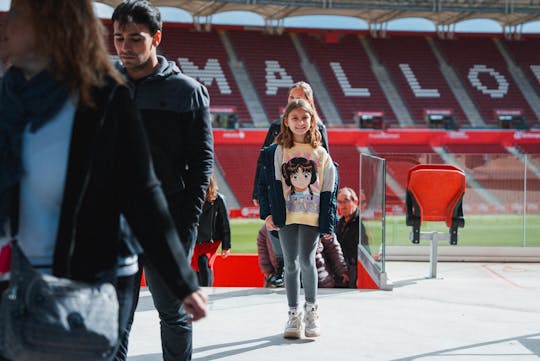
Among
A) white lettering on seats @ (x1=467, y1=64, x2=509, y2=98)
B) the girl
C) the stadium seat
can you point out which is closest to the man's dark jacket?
the girl

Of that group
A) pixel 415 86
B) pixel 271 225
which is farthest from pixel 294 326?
pixel 415 86

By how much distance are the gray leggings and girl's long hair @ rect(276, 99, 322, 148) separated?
20.6 inches

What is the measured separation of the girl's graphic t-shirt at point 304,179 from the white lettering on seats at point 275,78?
25917 millimetres

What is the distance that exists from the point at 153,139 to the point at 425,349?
2264 mm

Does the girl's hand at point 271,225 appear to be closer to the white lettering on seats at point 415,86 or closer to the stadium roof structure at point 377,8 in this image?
the stadium roof structure at point 377,8

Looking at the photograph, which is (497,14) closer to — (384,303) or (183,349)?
(384,303)

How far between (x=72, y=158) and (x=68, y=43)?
26 cm

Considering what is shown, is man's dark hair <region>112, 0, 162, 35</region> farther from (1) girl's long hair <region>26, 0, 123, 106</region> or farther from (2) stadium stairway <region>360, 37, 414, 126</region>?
(2) stadium stairway <region>360, 37, 414, 126</region>


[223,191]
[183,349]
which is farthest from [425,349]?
[223,191]

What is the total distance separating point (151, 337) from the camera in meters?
4.56

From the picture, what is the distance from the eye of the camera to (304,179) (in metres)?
4.51

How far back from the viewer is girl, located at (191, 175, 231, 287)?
661cm

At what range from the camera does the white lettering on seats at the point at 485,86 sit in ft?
105

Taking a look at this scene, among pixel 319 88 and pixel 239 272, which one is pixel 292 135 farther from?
pixel 319 88
